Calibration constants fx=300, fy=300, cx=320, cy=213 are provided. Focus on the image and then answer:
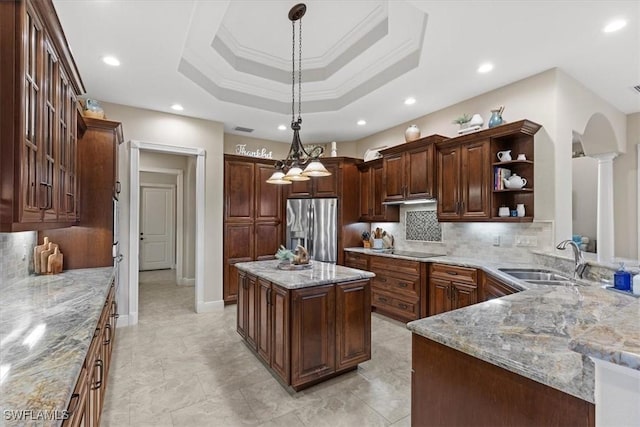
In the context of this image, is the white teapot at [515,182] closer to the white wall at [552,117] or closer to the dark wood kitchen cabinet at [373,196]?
the white wall at [552,117]

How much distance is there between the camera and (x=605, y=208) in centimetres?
399

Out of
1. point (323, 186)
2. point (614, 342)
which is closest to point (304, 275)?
point (614, 342)

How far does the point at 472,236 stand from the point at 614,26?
2361 millimetres

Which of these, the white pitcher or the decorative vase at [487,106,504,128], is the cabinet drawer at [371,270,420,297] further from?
the decorative vase at [487,106,504,128]

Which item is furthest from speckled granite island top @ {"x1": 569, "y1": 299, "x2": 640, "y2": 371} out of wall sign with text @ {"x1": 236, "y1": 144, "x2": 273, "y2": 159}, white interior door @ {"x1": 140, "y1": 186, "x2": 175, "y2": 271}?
white interior door @ {"x1": 140, "y1": 186, "x2": 175, "y2": 271}

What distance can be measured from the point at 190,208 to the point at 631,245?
7472 millimetres

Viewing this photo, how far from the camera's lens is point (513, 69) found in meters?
3.17

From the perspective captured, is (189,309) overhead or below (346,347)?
below

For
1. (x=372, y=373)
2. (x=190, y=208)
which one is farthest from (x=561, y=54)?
(x=190, y=208)

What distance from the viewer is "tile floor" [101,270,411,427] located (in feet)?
7.03

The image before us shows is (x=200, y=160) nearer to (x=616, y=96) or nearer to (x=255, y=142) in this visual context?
(x=255, y=142)

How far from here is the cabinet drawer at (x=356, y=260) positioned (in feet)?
15.3

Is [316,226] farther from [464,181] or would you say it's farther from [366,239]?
[464,181]

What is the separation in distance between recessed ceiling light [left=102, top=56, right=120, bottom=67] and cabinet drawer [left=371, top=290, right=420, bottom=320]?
4185mm
